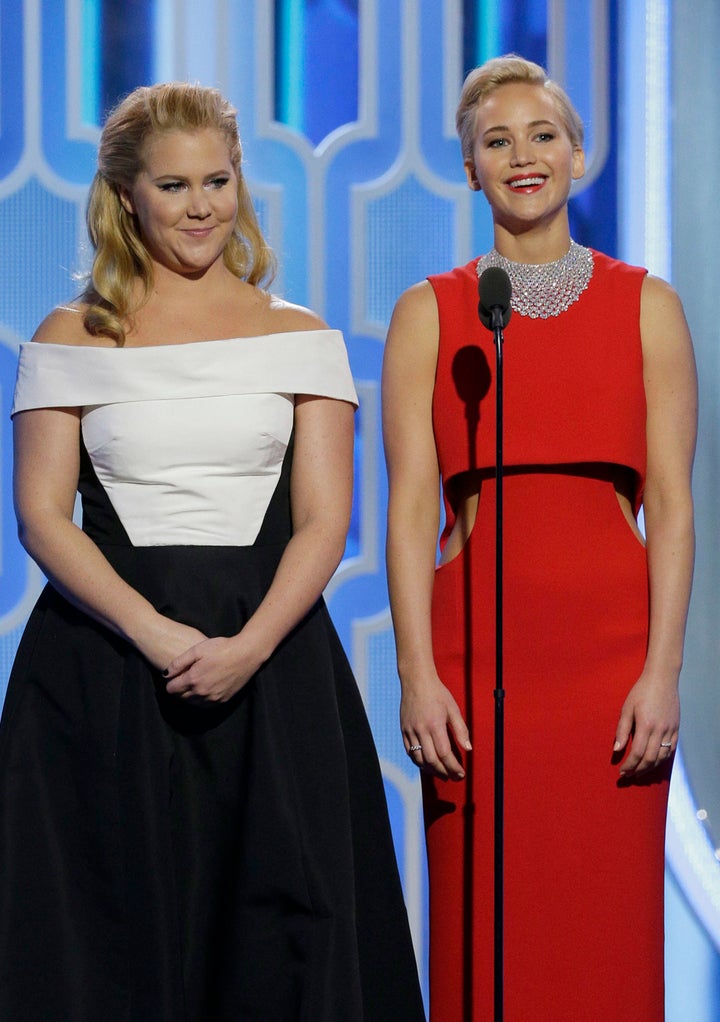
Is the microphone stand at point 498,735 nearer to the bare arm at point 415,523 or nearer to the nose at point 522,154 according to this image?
the bare arm at point 415,523

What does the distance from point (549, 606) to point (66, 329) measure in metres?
0.95

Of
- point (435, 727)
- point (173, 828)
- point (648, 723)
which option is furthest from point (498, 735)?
point (173, 828)

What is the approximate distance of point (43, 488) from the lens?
2490 mm

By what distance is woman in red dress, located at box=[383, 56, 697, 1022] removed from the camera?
260cm

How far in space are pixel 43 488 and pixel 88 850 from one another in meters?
0.59

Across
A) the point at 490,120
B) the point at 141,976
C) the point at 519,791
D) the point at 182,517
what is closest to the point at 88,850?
the point at 141,976

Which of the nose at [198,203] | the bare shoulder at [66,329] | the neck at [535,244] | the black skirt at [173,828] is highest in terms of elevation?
the nose at [198,203]

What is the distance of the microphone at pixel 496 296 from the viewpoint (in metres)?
2.40

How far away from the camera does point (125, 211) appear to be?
2646 mm

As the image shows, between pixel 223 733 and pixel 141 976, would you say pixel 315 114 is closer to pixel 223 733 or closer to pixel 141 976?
pixel 223 733

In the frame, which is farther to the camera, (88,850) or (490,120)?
(490,120)

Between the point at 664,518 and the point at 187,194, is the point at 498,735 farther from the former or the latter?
the point at 187,194

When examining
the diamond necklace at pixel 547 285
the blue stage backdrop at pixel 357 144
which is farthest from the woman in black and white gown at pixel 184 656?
the blue stage backdrop at pixel 357 144

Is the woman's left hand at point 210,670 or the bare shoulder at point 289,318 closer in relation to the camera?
the woman's left hand at point 210,670
